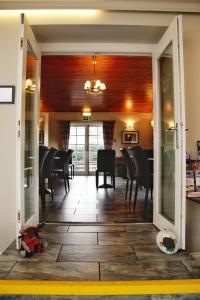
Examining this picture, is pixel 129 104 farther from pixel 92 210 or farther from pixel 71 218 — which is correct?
pixel 71 218

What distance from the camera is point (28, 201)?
9.23ft

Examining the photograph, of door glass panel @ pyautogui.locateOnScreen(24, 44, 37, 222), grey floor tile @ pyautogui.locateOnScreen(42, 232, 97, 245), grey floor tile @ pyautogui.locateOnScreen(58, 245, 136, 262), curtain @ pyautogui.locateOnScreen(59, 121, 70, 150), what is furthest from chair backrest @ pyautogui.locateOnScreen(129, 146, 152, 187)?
curtain @ pyautogui.locateOnScreen(59, 121, 70, 150)

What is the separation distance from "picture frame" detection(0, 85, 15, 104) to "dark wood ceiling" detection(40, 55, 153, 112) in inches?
104

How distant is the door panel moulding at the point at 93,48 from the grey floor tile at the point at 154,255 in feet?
7.56

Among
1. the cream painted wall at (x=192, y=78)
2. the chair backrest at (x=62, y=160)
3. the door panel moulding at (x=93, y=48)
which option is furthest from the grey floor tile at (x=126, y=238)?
the chair backrest at (x=62, y=160)

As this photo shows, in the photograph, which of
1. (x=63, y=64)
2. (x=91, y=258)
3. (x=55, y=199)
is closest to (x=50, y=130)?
(x=63, y=64)

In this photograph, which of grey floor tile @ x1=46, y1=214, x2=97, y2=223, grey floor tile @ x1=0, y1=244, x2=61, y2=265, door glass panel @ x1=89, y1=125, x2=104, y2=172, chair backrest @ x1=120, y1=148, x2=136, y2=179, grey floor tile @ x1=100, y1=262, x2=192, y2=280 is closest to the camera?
grey floor tile @ x1=100, y1=262, x2=192, y2=280

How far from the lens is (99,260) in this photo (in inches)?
85.7

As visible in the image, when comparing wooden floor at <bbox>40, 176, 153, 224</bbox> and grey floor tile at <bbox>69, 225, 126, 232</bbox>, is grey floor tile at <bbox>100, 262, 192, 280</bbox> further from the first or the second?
wooden floor at <bbox>40, 176, 153, 224</bbox>

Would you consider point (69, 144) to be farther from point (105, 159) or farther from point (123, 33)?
point (123, 33)

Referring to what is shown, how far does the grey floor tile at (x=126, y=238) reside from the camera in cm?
259

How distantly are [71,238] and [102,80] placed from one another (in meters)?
5.60

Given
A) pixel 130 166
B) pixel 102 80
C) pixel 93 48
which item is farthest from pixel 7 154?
pixel 102 80

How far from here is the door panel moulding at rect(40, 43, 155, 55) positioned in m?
3.23
